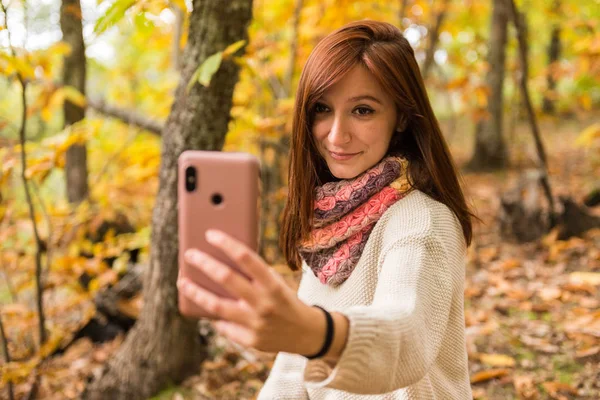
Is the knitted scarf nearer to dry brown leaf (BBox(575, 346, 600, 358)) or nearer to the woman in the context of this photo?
the woman

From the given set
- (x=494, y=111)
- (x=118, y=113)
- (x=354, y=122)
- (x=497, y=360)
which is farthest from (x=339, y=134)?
(x=494, y=111)

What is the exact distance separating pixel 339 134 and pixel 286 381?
859 mm

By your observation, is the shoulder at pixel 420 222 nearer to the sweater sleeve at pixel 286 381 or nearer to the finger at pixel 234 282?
the finger at pixel 234 282

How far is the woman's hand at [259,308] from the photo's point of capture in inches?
26.5

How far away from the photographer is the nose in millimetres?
1207

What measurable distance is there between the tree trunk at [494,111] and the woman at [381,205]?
6030 millimetres

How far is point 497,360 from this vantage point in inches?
95.2

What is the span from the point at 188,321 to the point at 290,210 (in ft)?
4.11

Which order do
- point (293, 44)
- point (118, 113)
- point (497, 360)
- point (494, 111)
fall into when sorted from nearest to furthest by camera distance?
point (497, 360)
point (293, 44)
point (118, 113)
point (494, 111)

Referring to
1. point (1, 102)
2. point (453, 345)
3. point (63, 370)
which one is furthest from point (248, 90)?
point (1, 102)

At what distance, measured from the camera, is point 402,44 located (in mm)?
1233

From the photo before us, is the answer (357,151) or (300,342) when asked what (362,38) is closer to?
(357,151)

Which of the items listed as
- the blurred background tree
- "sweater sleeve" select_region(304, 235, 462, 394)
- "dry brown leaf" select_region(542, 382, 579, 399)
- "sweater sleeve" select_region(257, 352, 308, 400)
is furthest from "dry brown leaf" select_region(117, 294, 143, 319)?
"sweater sleeve" select_region(304, 235, 462, 394)

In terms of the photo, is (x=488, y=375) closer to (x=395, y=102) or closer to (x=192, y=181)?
(x=395, y=102)
